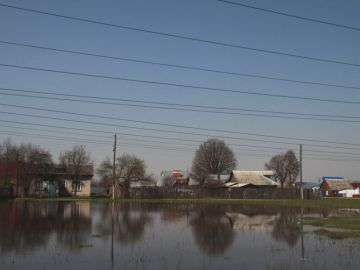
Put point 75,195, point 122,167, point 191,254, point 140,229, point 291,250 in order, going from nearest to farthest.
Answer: point 191,254, point 291,250, point 140,229, point 75,195, point 122,167

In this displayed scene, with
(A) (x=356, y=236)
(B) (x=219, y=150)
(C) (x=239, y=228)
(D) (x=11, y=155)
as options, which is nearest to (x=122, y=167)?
(D) (x=11, y=155)

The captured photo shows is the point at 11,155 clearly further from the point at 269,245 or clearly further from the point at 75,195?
the point at 269,245

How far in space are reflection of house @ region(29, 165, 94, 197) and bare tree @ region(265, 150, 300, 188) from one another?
62070 millimetres

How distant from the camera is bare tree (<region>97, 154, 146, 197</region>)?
298 ft

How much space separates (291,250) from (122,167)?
74.6 meters

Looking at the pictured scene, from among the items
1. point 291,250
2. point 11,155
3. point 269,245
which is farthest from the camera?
point 11,155

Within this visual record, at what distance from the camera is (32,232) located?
24547 millimetres

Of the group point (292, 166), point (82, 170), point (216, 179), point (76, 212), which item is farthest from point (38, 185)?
point (292, 166)

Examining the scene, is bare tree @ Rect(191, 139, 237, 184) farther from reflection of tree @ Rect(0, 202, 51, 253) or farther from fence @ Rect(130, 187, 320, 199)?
reflection of tree @ Rect(0, 202, 51, 253)

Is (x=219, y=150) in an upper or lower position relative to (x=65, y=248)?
upper

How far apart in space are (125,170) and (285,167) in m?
56.7

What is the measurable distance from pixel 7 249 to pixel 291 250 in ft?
37.7

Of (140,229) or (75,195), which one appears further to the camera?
(75,195)

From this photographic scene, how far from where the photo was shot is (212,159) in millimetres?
124188
